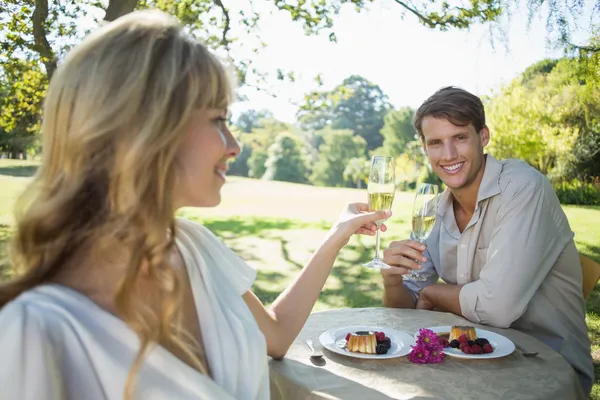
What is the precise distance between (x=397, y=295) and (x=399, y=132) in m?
55.3

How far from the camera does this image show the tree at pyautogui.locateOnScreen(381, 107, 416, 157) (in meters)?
56.0

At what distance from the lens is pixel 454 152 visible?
3.15 metres

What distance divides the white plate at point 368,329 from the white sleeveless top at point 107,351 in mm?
515

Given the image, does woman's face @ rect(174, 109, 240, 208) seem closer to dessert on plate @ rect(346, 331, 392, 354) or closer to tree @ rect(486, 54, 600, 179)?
dessert on plate @ rect(346, 331, 392, 354)

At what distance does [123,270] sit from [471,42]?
6100mm

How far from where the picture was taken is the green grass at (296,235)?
27.8ft

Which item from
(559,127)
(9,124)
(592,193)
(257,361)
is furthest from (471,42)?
(559,127)

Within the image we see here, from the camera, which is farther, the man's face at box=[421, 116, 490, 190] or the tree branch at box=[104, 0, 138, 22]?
the tree branch at box=[104, 0, 138, 22]

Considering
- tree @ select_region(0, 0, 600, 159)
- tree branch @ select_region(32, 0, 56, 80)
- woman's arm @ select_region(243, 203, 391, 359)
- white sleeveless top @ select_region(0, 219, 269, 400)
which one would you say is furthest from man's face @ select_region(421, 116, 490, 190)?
tree branch @ select_region(32, 0, 56, 80)

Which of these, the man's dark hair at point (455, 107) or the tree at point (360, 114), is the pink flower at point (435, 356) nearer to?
the man's dark hair at point (455, 107)

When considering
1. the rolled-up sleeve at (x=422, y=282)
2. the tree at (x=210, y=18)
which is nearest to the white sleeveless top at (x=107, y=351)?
the rolled-up sleeve at (x=422, y=282)

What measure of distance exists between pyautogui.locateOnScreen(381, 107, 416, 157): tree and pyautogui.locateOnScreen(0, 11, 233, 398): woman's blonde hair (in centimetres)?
5506

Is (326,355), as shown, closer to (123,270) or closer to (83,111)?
(123,270)

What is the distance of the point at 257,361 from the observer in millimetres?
1515
